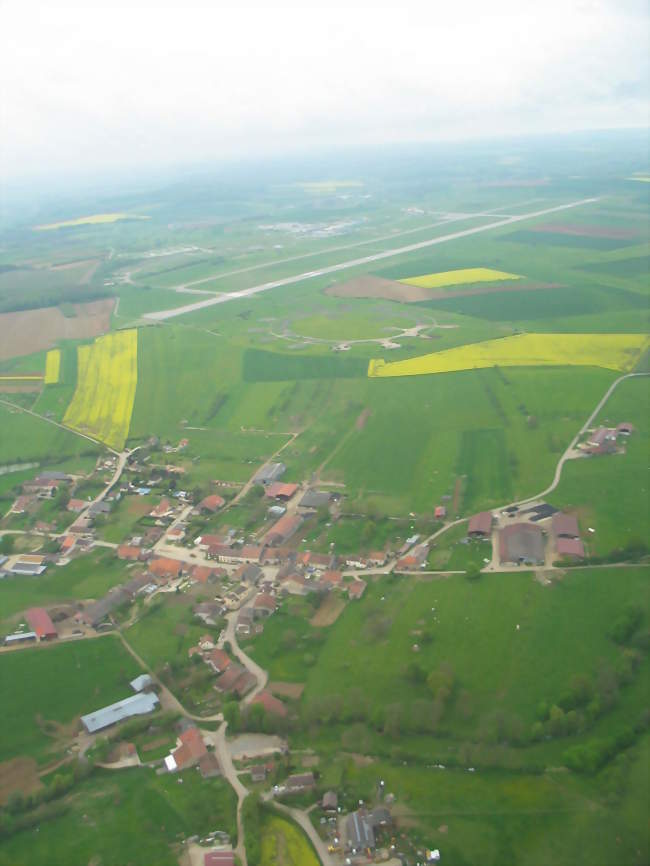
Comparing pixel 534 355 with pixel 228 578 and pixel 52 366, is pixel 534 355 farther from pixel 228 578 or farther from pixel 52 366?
pixel 52 366

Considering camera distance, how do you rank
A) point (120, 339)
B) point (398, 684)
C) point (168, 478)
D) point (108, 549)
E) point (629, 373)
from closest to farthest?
point (398, 684), point (108, 549), point (168, 478), point (629, 373), point (120, 339)

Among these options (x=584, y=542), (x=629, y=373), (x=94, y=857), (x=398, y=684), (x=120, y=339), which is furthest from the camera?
(x=120, y=339)

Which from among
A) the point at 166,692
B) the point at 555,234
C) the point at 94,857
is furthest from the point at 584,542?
the point at 555,234

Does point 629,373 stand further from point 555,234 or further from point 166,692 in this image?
point 555,234

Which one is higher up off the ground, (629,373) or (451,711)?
(629,373)

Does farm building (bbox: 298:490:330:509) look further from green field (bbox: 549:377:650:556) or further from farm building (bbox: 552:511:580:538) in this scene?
farm building (bbox: 552:511:580:538)

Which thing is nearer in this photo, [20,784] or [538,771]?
[538,771]

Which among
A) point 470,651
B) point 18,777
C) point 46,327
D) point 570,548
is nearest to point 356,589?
point 470,651

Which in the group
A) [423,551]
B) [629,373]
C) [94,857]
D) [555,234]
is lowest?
[94,857]
